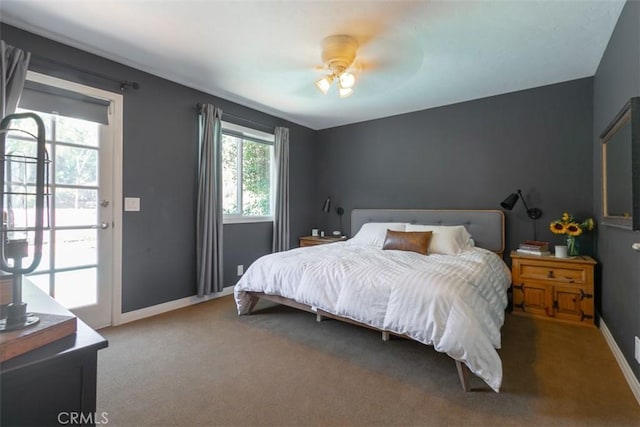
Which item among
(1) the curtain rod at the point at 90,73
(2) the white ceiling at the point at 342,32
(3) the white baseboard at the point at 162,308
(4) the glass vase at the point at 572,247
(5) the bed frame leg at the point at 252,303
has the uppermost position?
(2) the white ceiling at the point at 342,32

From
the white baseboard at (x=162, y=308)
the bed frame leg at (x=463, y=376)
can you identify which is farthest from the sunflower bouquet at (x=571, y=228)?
the white baseboard at (x=162, y=308)

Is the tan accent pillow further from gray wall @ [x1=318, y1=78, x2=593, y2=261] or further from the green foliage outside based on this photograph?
the green foliage outside

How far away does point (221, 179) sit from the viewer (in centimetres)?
359

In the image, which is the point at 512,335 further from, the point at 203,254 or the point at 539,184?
the point at 203,254

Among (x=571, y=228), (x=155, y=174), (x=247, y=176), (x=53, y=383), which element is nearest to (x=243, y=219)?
(x=247, y=176)

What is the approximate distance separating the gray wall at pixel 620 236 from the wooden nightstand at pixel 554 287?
13 cm

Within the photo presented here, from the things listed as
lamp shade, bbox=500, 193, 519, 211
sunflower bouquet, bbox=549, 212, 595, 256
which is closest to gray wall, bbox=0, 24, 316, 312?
lamp shade, bbox=500, 193, 519, 211

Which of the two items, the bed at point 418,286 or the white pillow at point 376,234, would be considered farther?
the white pillow at point 376,234

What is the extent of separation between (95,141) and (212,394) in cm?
242

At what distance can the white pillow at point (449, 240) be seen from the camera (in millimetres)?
3133

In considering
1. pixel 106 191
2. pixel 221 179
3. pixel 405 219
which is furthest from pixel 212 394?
pixel 405 219

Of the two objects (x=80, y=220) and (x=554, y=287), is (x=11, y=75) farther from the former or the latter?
(x=554, y=287)

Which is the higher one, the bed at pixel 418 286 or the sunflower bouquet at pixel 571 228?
the sunflower bouquet at pixel 571 228

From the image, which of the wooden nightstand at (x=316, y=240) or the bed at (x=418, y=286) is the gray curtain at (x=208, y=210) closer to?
the bed at (x=418, y=286)
